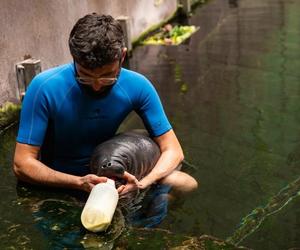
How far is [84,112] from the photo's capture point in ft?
13.6

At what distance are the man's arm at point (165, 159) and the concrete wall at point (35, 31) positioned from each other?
8.35 feet

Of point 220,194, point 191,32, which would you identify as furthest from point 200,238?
point 191,32

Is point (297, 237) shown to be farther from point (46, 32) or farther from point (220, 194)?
point (46, 32)

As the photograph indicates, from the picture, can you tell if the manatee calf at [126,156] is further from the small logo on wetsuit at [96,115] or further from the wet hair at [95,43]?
the wet hair at [95,43]

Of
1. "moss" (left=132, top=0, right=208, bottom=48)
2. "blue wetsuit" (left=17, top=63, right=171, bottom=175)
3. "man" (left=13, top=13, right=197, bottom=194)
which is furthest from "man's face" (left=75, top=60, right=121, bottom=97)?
"moss" (left=132, top=0, right=208, bottom=48)

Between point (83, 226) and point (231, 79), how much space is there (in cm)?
425

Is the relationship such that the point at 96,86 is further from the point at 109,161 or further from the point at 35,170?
the point at 35,170

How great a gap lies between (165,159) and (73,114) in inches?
26.9

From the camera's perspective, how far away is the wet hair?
12.3 ft

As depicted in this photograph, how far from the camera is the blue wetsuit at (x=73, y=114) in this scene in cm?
405

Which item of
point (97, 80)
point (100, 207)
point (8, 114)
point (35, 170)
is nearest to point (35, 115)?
point (35, 170)

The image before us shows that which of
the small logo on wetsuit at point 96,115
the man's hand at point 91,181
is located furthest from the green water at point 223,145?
the small logo on wetsuit at point 96,115

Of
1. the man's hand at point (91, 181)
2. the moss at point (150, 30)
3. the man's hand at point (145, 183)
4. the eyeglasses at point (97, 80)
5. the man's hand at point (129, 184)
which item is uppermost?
the eyeglasses at point (97, 80)

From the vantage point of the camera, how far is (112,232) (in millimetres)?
3727
